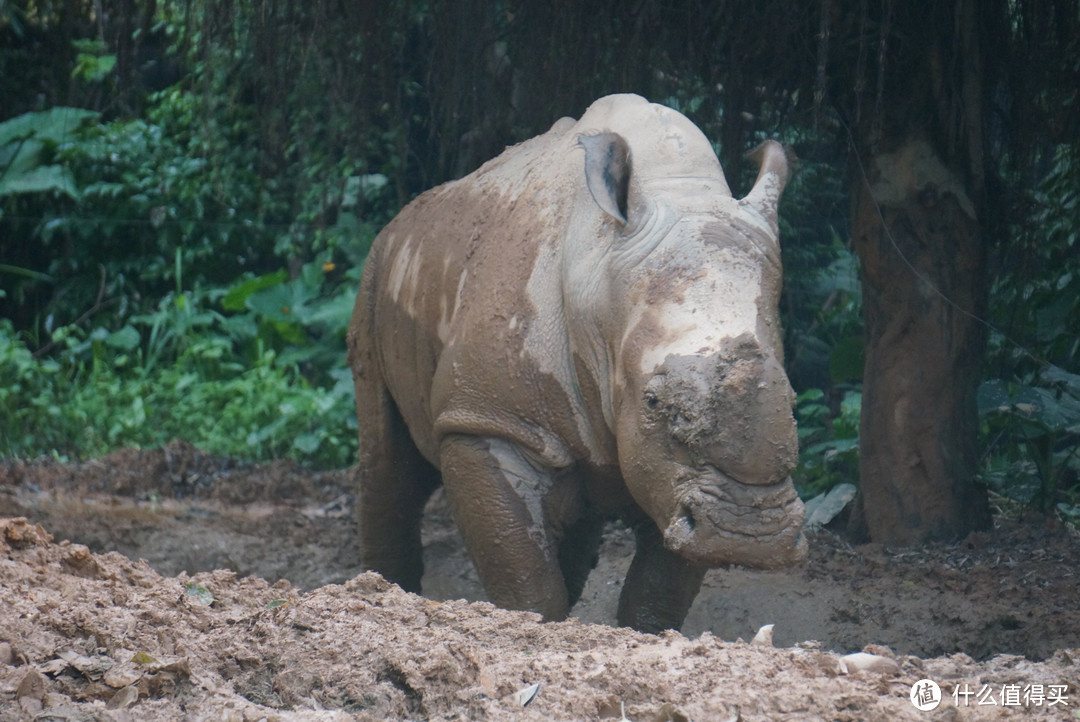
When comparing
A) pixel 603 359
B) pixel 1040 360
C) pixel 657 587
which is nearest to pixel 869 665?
pixel 603 359

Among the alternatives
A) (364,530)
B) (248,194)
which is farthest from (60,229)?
(364,530)

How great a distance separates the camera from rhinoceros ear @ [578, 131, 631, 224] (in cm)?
395

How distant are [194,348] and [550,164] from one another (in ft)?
21.2

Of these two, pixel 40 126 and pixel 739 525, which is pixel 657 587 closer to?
pixel 739 525

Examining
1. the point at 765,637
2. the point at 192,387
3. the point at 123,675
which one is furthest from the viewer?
the point at 192,387

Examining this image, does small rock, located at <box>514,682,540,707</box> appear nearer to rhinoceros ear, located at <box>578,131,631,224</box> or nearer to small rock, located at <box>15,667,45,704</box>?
small rock, located at <box>15,667,45,704</box>

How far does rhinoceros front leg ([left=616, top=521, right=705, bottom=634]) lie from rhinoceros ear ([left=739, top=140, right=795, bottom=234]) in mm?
1274

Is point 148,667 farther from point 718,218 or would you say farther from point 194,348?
point 194,348

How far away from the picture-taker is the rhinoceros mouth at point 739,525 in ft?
11.3

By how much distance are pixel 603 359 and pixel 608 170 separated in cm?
63

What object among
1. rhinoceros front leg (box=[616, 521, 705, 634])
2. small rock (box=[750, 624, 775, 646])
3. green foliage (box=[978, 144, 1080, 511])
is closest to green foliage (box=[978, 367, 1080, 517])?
green foliage (box=[978, 144, 1080, 511])

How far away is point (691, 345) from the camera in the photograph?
11.4 feet

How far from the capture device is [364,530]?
6043 millimetres

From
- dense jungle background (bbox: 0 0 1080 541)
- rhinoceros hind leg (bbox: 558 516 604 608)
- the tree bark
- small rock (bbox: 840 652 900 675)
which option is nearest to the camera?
small rock (bbox: 840 652 900 675)
